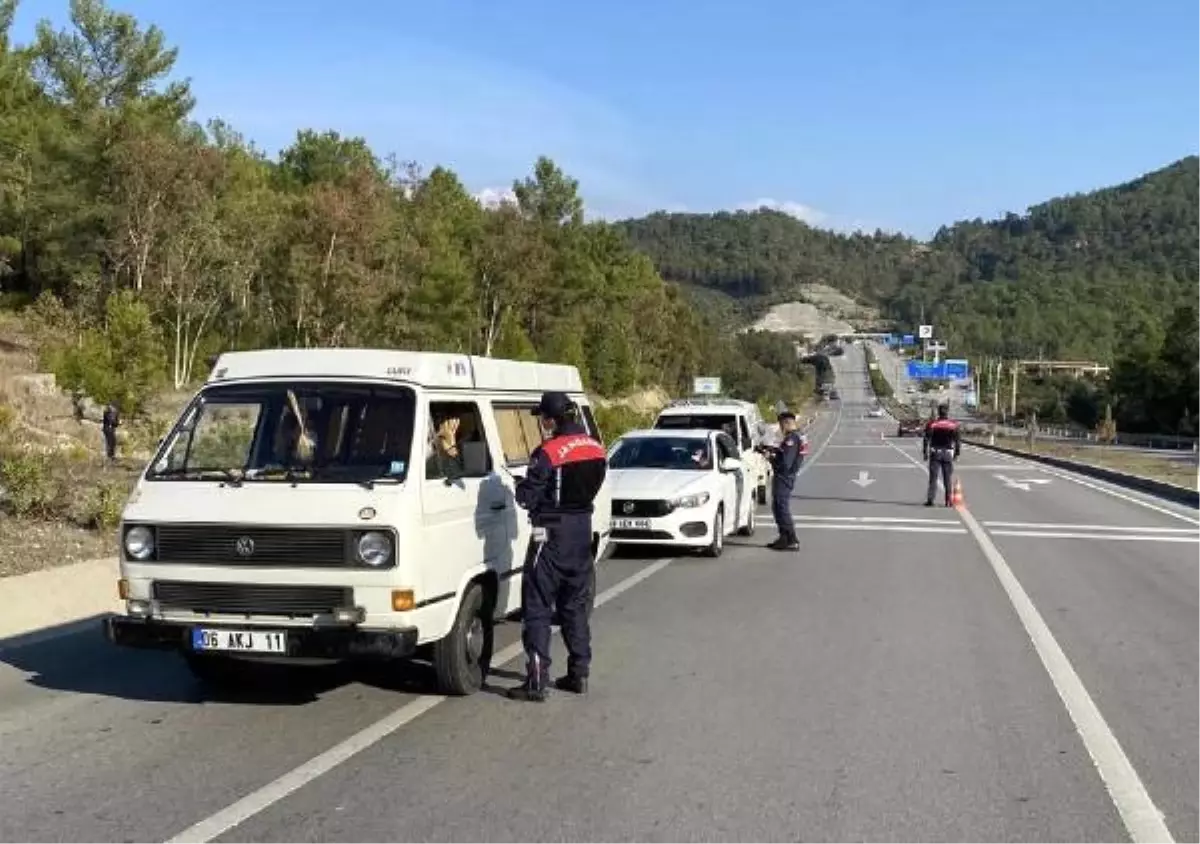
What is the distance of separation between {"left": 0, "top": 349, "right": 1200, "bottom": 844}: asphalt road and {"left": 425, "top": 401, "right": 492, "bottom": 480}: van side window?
4.49 feet

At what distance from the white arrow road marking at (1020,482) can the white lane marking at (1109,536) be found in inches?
415

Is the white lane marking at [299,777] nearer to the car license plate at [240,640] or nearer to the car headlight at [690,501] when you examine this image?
the car license plate at [240,640]

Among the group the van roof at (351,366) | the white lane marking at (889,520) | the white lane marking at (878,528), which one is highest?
the van roof at (351,366)

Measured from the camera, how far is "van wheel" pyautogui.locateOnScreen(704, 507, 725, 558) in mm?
14984

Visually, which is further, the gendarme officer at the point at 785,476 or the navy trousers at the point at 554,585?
the gendarme officer at the point at 785,476

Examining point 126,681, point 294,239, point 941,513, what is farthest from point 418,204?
point 126,681

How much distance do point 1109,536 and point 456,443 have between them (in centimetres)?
1347

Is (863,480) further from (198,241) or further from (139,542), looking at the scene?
(139,542)

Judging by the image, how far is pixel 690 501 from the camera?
14.7 meters

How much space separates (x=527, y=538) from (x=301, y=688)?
1.78 m

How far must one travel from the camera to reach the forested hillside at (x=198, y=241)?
40.5 metres

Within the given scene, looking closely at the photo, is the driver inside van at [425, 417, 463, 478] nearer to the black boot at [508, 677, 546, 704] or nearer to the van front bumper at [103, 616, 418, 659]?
the van front bumper at [103, 616, 418, 659]

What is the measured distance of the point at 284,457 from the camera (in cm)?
763

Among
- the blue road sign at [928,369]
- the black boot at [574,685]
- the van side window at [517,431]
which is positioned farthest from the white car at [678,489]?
the blue road sign at [928,369]
